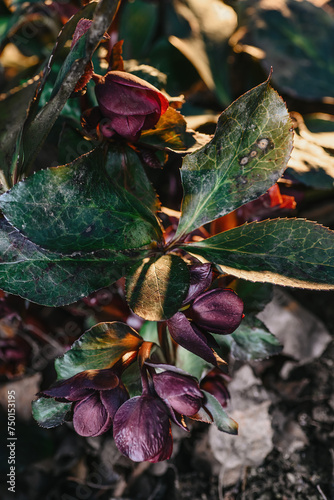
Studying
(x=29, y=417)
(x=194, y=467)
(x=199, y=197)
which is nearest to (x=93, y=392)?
(x=199, y=197)

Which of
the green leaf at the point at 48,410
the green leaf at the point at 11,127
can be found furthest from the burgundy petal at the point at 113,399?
the green leaf at the point at 11,127

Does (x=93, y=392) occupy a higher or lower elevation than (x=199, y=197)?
lower

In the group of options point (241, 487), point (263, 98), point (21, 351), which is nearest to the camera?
point (263, 98)

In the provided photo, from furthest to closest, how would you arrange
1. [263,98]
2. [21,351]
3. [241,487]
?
[21,351] → [241,487] → [263,98]

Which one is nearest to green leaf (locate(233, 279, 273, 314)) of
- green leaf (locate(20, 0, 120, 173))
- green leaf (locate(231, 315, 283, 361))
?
green leaf (locate(231, 315, 283, 361))

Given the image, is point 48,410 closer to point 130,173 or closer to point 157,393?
point 157,393

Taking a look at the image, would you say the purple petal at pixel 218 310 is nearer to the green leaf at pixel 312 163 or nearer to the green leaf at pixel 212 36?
the green leaf at pixel 312 163

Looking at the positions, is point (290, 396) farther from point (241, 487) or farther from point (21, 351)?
point (21, 351)

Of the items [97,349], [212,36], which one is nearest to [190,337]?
[97,349]
